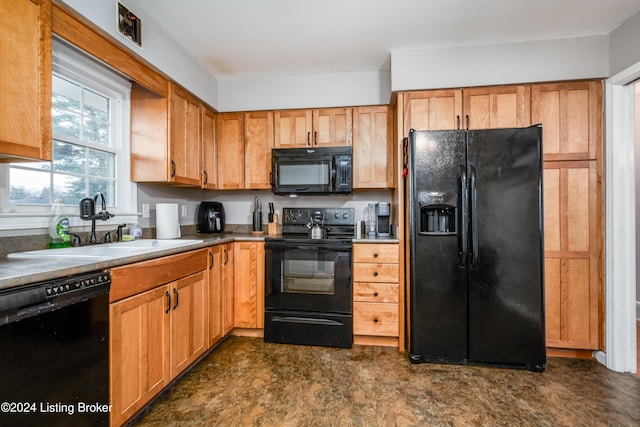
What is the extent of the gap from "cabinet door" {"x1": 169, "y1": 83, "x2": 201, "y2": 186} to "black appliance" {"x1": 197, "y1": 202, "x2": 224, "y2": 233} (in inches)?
13.9

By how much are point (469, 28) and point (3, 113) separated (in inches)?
106

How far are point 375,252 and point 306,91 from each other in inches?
66.4

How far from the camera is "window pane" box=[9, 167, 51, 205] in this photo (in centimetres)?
163

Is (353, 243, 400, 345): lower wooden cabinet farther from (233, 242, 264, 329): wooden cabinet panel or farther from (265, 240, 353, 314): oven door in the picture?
(233, 242, 264, 329): wooden cabinet panel

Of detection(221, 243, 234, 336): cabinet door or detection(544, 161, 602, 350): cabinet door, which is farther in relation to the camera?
detection(221, 243, 234, 336): cabinet door

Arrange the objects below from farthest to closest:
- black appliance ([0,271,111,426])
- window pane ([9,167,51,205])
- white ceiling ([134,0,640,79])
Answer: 1. white ceiling ([134,0,640,79])
2. window pane ([9,167,51,205])
3. black appliance ([0,271,111,426])

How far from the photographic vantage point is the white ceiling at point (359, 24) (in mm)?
1964

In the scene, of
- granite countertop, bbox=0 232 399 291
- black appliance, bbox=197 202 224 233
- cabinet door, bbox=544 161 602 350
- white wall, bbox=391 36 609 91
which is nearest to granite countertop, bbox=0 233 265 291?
granite countertop, bbox=0 232 399 291

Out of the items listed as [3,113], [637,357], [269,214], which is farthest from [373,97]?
[637,357]

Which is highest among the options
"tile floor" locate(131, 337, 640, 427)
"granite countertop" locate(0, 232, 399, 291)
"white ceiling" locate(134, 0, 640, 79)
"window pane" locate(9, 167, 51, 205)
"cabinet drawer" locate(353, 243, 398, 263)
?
"white ceiling" locate(134, 0, 640, 79)

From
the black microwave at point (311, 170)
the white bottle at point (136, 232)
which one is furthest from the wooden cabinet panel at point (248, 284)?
the white bottle at point (136, 232)

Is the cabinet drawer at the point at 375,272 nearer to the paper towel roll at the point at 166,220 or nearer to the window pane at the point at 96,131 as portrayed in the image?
the paper towel roll at the point at 166,220

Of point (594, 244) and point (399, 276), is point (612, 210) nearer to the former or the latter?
point (594, 244)

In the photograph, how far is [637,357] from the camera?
2383 millimetres
